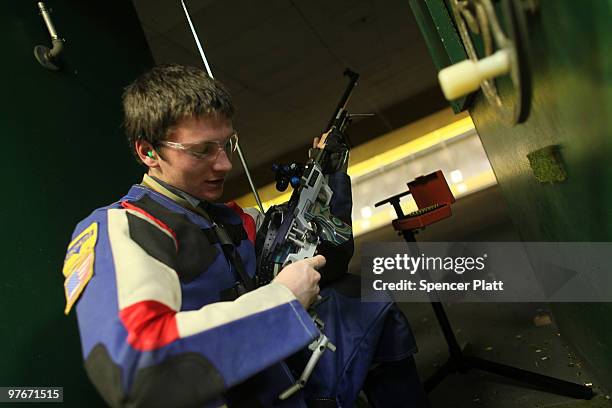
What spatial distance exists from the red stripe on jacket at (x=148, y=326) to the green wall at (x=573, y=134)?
0.69 metres

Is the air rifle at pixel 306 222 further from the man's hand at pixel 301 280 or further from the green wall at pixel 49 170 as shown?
the green wall at pixel 49 170

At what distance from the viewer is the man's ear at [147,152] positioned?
88 cm

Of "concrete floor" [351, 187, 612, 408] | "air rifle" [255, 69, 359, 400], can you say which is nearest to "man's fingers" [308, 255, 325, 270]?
"air rifle" [255, 69, 359, 400]

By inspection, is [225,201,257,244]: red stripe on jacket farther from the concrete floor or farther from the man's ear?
the concrete floor

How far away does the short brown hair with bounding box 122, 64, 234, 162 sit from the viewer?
0.85 metres

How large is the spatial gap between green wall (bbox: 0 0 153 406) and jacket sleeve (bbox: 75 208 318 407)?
40 centimetres

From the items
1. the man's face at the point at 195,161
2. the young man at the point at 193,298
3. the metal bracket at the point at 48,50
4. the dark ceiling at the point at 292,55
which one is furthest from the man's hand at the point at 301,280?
the dark ceiling at the point at 292,55

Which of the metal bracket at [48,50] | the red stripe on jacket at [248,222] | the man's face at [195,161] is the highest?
the metal bracket at [48,50]

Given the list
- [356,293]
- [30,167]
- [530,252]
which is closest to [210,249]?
[356,293]

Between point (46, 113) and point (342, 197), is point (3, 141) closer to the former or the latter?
point (46, 113)

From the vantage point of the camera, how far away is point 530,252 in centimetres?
143

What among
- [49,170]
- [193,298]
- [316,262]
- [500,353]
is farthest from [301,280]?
[500,353]

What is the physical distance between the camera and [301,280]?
0.77 metres

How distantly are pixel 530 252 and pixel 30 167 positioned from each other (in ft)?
5.02
